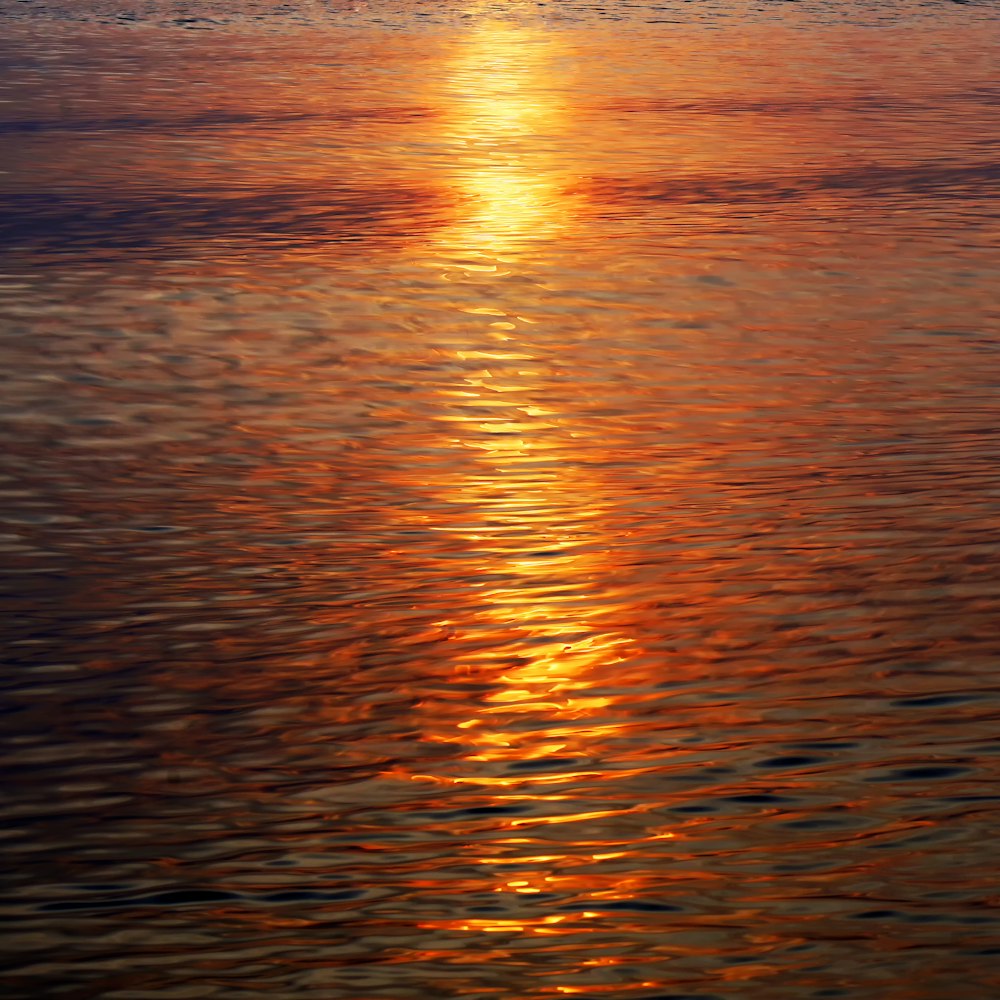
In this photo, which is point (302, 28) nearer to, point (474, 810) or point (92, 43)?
point (92, 43)

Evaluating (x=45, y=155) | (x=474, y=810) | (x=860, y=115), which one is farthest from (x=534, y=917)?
(x=860, y=115)

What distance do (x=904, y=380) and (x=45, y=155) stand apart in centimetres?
89

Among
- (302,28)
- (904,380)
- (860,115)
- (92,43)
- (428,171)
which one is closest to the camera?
(904,380)

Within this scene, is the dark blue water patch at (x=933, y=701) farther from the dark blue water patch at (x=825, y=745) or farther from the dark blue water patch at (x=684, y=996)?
the dark blue water patch at (x=684, y=996)

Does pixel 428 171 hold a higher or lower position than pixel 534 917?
lower

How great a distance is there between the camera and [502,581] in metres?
0.57

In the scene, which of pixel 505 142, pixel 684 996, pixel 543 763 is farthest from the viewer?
pixel 505 142

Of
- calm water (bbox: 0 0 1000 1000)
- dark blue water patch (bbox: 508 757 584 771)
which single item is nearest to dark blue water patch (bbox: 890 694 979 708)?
calm water (bbox: 0 0 1000 1000)

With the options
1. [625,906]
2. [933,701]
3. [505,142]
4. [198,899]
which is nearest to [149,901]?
[198,899]

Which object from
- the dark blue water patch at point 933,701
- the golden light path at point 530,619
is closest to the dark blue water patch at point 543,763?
the golden light path at point 530,619

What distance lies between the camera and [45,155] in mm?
1414

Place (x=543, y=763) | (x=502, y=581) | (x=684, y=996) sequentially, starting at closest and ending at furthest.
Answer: (x=684, y=996) → (x=543, y=763) → (x=502, y=581)

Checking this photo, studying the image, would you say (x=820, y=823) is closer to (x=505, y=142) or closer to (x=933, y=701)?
(x=933, y=701)

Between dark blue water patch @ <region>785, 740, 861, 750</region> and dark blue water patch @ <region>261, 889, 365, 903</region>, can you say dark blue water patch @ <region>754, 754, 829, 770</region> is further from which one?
dark blue water patch @ <region>261, 889, 365, 903</region>
